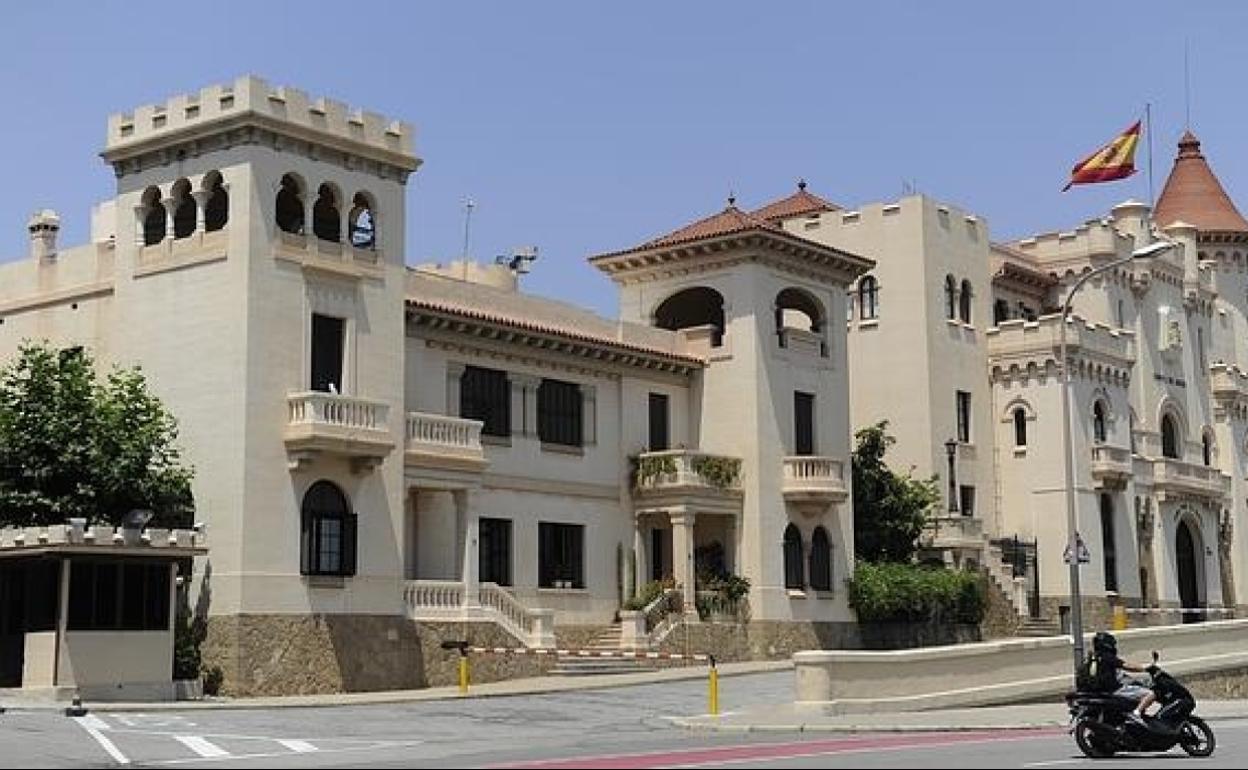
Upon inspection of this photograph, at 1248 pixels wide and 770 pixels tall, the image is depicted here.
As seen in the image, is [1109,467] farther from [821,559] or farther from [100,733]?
[100,733]

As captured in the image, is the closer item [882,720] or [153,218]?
[882,720]

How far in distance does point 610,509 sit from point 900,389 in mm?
14003

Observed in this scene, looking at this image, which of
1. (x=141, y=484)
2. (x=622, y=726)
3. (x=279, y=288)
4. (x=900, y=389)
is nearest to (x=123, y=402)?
(x=141, y=484)

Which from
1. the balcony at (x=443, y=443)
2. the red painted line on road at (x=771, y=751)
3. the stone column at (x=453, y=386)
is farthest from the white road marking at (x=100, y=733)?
the stone column at (x=453, y=386)

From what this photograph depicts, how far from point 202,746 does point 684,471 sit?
24410mm

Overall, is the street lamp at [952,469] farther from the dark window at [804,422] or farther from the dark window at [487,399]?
the dark window at [487,399]

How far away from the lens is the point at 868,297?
58594 mm

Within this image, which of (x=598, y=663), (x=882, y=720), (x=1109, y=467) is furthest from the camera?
(x=1109, y=467)

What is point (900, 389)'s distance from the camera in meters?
57.2

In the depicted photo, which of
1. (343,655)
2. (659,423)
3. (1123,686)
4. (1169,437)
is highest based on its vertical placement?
(1169,437)

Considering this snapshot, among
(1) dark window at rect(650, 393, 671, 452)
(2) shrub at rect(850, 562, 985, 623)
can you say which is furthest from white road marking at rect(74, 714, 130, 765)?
(2) shrub at rect(850, 562, 985, 623)

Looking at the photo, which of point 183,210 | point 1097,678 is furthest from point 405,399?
point 1097,678

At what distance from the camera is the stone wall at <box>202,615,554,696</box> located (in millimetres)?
35500

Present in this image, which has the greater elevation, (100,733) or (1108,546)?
(1108,546)
